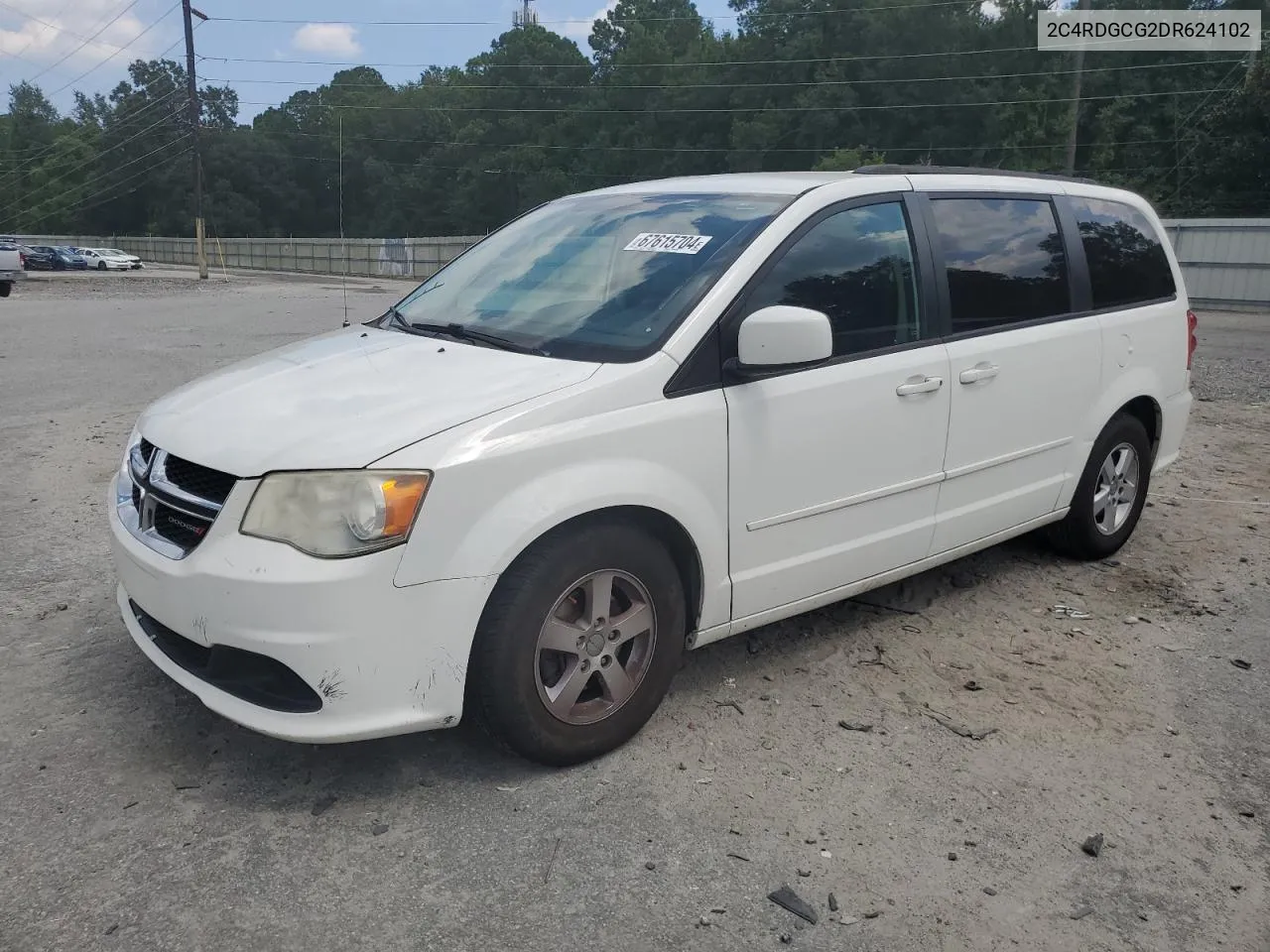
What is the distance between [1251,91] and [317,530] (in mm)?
42669

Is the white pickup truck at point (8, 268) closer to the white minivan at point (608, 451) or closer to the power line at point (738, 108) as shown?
the white minivan at point (608, 451)

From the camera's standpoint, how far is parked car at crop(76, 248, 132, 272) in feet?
192

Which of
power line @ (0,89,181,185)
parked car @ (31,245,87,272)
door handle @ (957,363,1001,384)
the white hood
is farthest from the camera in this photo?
power line @ (0,89,181,185)

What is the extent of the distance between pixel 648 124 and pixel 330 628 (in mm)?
75361

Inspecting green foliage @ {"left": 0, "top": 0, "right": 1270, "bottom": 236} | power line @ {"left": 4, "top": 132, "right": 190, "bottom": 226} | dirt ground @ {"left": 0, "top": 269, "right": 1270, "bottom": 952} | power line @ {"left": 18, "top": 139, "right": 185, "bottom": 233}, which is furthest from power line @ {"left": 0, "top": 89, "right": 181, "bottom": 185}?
dirt ground @ {"left": 0, "top": 269, "right": 1270, "bottom": 952}

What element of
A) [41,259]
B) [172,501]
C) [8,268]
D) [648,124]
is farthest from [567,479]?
[648,124]

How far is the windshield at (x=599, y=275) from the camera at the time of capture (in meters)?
3.48

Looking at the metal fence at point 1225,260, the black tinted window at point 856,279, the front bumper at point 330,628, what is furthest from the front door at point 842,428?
the metal fence at point 1225,260

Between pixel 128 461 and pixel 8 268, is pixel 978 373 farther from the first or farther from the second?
pixel 8 268

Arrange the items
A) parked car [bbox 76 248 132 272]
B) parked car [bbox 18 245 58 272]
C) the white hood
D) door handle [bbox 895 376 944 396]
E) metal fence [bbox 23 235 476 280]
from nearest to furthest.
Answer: the white hood < door handle [bbox 895 376 944 396] < metal fence [bbox 23 235 476 280] < parked car [bbox 18 245 58 272] < parked car [bbox 76 248 132 272]

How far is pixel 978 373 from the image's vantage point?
4223mm

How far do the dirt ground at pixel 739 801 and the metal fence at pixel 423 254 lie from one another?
1.92 m

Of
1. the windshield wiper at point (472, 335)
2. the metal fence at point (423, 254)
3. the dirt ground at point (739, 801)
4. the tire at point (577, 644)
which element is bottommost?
the dirt ground at point (739, 801)

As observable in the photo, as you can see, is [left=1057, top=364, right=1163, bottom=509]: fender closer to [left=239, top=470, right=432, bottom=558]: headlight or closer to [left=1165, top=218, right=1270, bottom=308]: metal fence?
[left=239, top=470, right=432, bottom=558]: headlight
